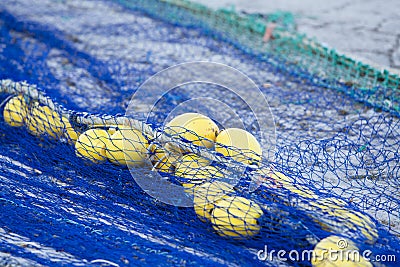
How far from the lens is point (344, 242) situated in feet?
5.46

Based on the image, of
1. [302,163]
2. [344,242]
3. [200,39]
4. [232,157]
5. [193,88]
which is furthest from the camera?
[200,39]

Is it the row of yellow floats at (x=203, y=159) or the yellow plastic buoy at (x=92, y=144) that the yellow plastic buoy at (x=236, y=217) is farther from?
the yellow plastic buoy at (x=92, y=144)

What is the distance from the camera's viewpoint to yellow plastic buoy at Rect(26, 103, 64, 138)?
2412mm

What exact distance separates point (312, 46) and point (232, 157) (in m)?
2.26

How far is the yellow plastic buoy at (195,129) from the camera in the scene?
211 centimetres

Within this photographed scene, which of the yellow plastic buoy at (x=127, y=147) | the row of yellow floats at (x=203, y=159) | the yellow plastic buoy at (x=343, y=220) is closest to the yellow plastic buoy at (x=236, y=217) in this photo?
the row of yellow floats at (x=203, y=159)

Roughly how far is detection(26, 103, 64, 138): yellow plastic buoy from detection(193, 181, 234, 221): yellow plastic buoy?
0.82 meters

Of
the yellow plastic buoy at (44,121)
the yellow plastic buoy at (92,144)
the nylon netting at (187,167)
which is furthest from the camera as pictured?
the yellow plastic buoy at (44,121)

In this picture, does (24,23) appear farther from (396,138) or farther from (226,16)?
(396,138)

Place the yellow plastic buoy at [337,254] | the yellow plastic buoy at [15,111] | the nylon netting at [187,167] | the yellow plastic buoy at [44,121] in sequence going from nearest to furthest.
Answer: the yellow plastic buoy at [337,254] < the nylon netting at [187,167] < the yellow plastic buoy at [44,121] < the yellow plastic buoy at [15,111]

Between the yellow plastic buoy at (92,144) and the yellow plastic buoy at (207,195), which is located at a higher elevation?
the yellow plastic buoy at (92,144)

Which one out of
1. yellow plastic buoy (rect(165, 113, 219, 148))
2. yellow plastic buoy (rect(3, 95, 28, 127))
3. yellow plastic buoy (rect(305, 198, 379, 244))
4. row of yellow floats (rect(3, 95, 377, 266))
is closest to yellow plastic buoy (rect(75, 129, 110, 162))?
row of yellow floats (rect(3, 95, 377, 266))

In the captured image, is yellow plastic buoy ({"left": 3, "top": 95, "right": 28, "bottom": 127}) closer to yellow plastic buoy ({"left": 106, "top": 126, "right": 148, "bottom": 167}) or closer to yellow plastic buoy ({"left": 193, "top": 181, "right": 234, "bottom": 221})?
yellow plastic buoy ({"left": 106, "top": 126, "right": 148, "bottom": 167})

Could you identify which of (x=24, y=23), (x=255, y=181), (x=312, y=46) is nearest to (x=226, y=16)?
(x=312, y=46)
